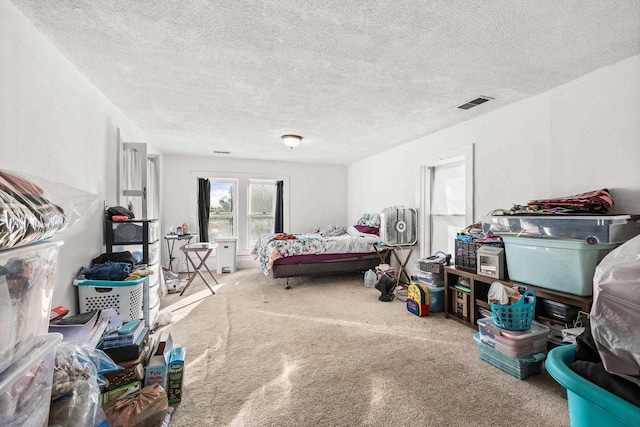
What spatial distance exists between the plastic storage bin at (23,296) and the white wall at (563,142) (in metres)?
3.42

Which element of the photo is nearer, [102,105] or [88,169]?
[88,169]

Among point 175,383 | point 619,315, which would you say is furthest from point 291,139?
point 619,315

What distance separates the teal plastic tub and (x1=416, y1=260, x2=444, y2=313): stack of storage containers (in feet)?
8.48

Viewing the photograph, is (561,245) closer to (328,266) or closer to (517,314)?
(517,314)

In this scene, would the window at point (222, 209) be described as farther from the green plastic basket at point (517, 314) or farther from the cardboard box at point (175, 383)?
the green plastic basket at point (517, 314)

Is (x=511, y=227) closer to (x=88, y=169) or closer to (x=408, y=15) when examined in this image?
(x=408, y=15)

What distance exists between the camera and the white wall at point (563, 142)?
2.13 metres

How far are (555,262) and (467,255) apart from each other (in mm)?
889

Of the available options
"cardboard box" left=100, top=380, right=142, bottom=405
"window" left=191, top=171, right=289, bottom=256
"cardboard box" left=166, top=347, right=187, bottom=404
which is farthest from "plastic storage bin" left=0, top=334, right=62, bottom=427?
"window" left=191, top=171, right=289, bottom=256

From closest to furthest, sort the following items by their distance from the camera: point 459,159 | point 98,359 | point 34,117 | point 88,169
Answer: point 98,359 < point 34,117 < point 88,169 < point 459,159

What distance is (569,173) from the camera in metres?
2.49

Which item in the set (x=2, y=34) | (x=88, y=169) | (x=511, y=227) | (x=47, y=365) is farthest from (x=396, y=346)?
(x=2, y=34)

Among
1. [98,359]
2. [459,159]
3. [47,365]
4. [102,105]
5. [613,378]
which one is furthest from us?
[459,159]

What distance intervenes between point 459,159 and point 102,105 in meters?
3.99
